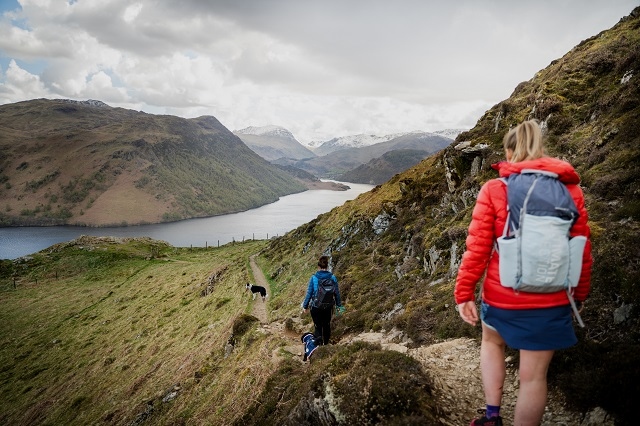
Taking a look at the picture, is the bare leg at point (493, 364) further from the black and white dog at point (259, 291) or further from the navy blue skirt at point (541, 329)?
the black and white dog at point (259, 291)

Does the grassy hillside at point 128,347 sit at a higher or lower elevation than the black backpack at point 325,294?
lower

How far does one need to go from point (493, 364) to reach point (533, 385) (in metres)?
0.50

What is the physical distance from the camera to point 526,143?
12.3 feet

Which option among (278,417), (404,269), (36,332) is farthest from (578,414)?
(36,332)

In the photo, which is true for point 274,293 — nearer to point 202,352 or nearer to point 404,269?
point 202,352

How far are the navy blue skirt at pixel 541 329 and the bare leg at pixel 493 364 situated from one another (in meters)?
0.48

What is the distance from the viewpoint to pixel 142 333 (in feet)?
118

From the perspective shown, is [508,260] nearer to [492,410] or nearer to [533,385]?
[533,385]

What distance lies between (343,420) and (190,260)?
8574 cm

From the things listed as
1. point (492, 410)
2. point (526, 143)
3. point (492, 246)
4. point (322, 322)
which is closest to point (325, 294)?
point (322, 322)

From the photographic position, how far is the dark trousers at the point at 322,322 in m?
10.9

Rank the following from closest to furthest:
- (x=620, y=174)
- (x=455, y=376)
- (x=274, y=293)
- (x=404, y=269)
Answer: (x=455, y=376) → (x=620, y=174) → (x=404, y=269) → (x=274, y=293)

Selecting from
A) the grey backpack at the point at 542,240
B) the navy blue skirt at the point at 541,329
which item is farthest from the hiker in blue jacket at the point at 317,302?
the grey backpack at the point at 542,240

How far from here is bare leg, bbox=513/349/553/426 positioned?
139 inches
